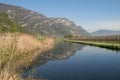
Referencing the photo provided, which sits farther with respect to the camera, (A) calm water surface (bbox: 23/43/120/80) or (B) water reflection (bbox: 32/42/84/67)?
(B) water reflection (bbox: 32/42/84/67)

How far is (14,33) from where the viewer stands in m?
11.0

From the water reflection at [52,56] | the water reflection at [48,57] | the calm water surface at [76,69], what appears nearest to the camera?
the calm water surface at [76,69]

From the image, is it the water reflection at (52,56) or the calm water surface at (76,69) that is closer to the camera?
the calm water surface at (76,69)

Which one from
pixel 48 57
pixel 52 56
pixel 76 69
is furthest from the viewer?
pixel 52 56

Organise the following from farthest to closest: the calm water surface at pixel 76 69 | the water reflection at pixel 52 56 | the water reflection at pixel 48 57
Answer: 1. the water reflection at pixel 52 56
2. the water reflection at pixel 48 57
3. the calm water surface at pixel 76 69

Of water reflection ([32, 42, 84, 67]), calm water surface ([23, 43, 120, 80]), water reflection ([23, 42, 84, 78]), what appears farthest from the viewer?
water reflection ([32, 42, 84, 67])

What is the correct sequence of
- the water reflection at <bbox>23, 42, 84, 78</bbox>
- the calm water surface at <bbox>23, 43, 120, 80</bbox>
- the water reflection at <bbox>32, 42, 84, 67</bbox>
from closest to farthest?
the calm water surface at <bbox>23, 43, 120, 80</bbox> < the water reflection at <bbox>23, 42, 84, 78</bbox> < the water reflection at <bbox>32, 42, 84, 67</bbox>

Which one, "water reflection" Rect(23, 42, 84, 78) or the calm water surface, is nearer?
the calm water surface

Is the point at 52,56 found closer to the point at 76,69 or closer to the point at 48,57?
the point at 48,57

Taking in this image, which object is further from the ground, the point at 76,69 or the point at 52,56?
the point at 76,69

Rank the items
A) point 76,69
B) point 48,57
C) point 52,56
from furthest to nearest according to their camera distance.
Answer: point 52,56
point 48,57
point 76,69

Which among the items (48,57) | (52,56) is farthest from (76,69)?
(52,56)

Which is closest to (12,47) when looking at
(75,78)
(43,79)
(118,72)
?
(43,79)

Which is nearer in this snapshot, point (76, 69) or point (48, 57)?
point (76, 69)
